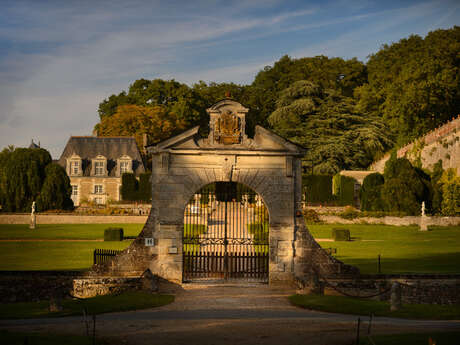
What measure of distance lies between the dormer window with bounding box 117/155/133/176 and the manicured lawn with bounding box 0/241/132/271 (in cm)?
2969

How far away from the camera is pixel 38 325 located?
1250 centimetres

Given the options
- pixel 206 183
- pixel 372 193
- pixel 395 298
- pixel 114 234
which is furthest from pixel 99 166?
pixel 395 298

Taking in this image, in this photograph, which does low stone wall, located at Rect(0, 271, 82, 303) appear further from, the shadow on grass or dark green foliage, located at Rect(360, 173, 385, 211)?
dark green foliage, located at Rect(360, 173, 385, 211)

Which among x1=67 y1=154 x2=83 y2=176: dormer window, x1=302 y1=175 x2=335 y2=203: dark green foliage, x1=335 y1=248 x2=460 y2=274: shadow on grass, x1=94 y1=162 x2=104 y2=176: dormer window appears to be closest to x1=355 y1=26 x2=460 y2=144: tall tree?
x1=302 y1=175 x2=335 y2=203: dark green foliage

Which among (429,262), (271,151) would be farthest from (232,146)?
(429,262)

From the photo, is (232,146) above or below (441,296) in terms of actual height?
above

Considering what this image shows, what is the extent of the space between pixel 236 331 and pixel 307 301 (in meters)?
3.97

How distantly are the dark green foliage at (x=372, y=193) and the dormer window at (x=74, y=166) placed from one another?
2987 cm

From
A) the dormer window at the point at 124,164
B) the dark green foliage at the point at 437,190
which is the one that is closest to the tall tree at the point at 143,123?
the dormer window at the point at 124,164

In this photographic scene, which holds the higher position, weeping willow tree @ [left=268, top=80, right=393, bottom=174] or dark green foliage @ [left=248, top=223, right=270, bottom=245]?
weeping willow tree @ [left=268, top=80, right=393, bottom=174]

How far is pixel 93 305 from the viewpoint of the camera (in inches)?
597

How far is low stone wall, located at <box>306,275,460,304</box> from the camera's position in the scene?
17.7 metres

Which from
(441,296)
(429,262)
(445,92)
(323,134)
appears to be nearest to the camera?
(441,296)

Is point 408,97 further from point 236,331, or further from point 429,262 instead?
point 236,331
